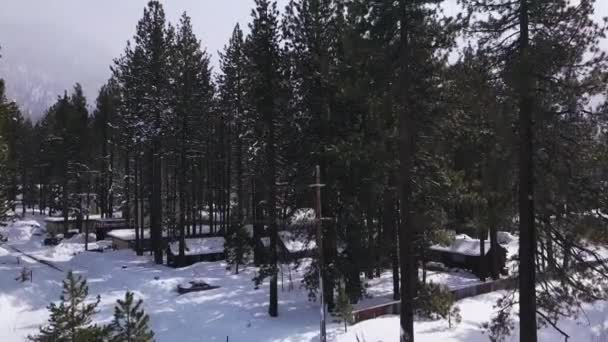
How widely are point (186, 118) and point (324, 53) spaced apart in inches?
586

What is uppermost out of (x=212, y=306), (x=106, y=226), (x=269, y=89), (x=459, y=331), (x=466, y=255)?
(x=269, y=89)

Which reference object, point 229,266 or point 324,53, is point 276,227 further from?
point 229,266

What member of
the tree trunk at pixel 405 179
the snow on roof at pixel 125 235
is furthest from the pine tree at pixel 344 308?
the snow on roof at pixel 125 235

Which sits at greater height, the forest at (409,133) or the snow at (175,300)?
the forest at (409,133)

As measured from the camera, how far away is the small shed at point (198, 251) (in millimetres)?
32344

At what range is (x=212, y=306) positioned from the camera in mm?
21688

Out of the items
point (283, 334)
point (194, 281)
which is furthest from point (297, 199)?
point (194, 281)

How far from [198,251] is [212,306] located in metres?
12.4

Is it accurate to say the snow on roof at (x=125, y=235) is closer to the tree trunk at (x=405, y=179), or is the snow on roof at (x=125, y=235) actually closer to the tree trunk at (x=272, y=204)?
the tree trunk at (x=272, y=204)

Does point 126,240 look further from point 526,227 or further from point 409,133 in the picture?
point 526,227

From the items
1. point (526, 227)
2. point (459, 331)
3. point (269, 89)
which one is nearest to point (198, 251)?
point (269, 89)

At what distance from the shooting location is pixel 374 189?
719 inches

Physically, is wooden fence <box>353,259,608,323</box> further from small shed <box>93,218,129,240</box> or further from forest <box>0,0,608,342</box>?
small shed <box>93,218,129,240</box>

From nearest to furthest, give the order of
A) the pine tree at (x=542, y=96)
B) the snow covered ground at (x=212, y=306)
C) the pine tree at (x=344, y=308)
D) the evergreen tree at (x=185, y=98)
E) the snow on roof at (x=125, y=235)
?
the pine tree at (x=542, y=96) → the pine tree at (x=344, y=308) → the snow covered ground at (x=212, y=306) → the evergreen tree at (x=185, y=98) → the snow on roof at (x=125, y=235)
